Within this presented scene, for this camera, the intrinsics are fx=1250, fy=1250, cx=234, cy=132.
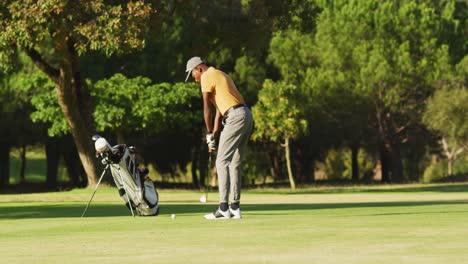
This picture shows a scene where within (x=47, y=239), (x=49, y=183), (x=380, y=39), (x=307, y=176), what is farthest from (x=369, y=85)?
(x=47, y=239)

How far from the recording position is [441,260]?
32.5ft

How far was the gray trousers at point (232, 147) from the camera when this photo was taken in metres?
17.5

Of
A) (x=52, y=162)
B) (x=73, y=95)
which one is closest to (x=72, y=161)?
(x=52, y=162)

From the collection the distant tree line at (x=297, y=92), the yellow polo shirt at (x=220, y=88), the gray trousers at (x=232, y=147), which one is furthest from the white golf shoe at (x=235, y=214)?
the distant tree line at (x=297, y=92)

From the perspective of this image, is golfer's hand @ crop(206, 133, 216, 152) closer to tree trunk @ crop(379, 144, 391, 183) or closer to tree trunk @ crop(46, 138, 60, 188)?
tree trunk @ crop(46, 138, 60, 188)

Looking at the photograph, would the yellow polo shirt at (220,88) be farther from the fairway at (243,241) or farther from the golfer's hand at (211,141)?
the fairway at (243,241)

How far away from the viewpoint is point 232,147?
57.4 feet

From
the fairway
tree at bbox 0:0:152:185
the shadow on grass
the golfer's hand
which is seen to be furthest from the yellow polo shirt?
tree at bbox 0:0:152:185

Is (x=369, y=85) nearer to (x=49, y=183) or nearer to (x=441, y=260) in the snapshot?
(x=49, y=183)

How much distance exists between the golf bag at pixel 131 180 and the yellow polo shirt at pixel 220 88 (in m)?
2.08

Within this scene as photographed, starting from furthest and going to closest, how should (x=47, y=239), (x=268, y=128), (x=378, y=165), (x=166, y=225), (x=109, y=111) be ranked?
(x=378, y=165), (x=268, y=128), (x=109, y=111), (x=166, y=225), (x=47, y=239)

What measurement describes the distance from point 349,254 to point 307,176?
66.8 m

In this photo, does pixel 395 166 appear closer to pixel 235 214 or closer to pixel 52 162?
pixel 52 162

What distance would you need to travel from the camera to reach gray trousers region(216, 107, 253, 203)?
17.5 meters
